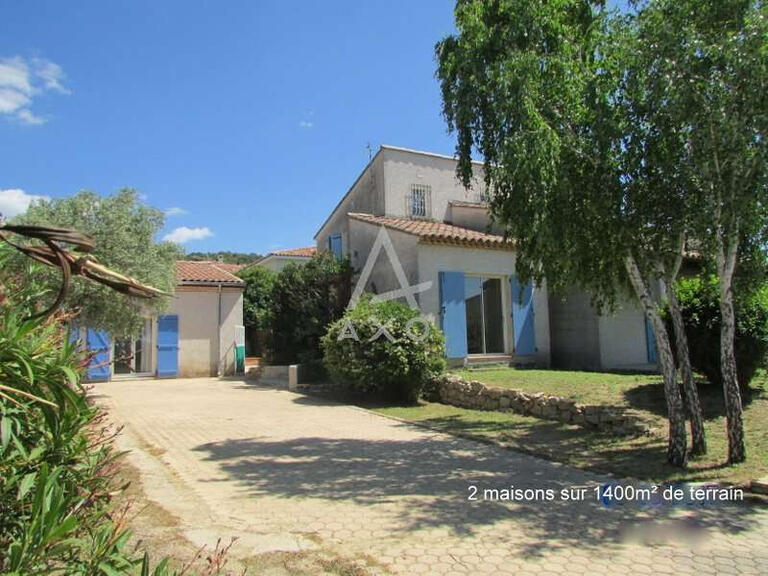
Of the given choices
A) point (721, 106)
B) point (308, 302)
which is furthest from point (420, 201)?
point (721, 106)

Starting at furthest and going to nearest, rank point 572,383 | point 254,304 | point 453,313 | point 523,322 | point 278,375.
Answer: point 254,304, point 278,375, point 523,322, point 453,313, point 572,383

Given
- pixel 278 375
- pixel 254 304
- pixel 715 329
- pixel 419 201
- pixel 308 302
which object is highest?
pixel 419 201

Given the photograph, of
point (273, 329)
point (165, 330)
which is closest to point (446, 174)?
point (273, 329)

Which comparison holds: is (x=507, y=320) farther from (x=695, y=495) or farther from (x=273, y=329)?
(x=695, y=495)

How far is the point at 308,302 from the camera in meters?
16.9

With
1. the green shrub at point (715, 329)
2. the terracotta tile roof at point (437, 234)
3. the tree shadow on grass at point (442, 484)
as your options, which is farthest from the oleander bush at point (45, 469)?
the terracotta tile roof at point (437, 234)

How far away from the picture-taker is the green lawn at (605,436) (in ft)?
22.1

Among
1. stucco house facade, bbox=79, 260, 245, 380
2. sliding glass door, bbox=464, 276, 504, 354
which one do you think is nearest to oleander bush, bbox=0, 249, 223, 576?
sliding glass door, bbox=464, 276, 504, 354

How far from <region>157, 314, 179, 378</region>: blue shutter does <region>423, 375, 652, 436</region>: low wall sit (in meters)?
10.1

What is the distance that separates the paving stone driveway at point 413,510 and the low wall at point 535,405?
2.00 meters

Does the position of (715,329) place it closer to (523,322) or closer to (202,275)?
(523,322)

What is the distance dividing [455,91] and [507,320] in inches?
368

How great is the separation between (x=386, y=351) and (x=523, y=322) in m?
5.43

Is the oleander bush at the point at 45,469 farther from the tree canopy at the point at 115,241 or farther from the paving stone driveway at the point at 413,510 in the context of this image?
the tree canopy at the point at 115,241
